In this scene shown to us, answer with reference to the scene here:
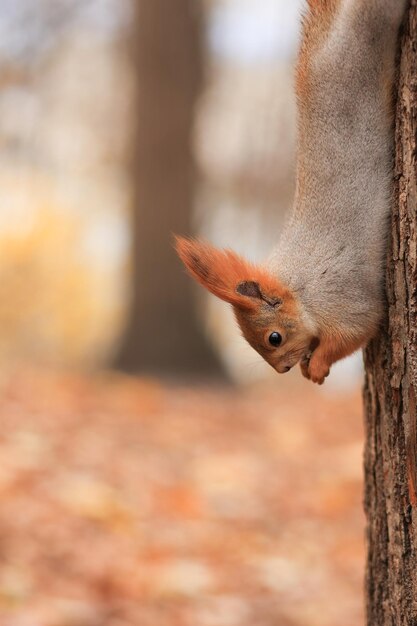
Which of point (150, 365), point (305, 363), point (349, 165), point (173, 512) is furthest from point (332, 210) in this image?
point (150, 365)

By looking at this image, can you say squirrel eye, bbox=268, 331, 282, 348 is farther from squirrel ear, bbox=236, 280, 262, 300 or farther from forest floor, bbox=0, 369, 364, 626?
forest floor, bbox=0, 369, 364, 626

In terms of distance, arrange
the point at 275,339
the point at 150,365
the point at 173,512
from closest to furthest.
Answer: the point at 275,339, the point at 173,512, the point at 150,365

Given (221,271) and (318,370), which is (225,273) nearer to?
(221,271)

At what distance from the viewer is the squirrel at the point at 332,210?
71.9 inches

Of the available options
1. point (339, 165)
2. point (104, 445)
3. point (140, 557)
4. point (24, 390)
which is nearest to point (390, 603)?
point (339, 165)

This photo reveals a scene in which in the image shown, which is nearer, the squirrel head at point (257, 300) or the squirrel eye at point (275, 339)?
the squirrel head at point (257, 300)

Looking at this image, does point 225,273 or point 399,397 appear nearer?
point 399,397

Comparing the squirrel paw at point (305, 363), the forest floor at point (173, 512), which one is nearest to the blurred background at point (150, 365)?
the forest floor at point (173, 512)

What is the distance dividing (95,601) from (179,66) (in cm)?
402

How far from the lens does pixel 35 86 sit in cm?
704

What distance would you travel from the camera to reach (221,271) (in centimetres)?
198

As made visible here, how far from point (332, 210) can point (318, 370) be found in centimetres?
35

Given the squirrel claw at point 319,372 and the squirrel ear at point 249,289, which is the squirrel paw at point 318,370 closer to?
the squirrel claw at point 319,372

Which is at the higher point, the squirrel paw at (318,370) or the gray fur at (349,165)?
the gray fur at (349,165)
